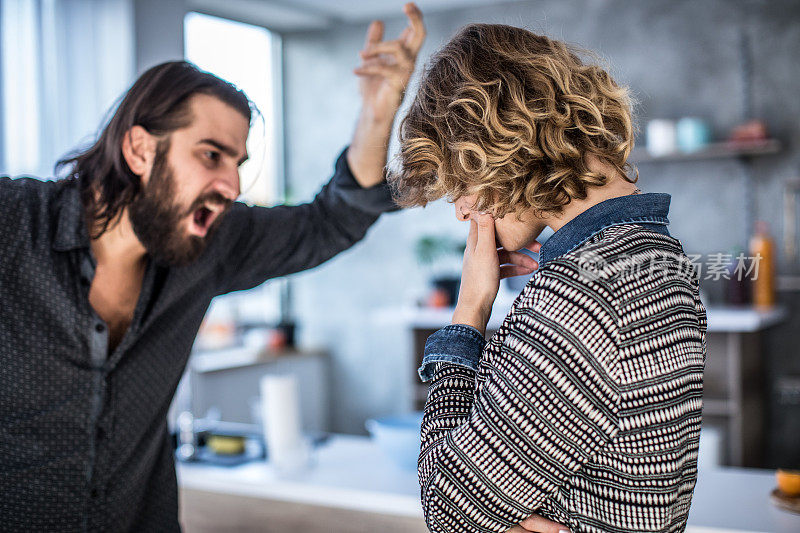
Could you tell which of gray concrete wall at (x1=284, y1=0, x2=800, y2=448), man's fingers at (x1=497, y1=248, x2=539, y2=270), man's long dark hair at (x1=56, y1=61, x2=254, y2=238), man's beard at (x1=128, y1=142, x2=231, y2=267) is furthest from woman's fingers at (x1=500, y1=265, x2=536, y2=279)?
gray concrete wall at (x1=284, y1=0, x2=800, y2=448)

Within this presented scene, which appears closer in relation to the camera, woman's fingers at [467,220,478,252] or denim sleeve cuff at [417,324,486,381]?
denim sleeve cuff at [417,324,486,381]

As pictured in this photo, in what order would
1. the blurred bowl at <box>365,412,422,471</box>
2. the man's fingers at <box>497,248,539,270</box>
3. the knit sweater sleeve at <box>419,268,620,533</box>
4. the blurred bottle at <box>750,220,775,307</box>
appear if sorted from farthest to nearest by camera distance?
the blurred bottle at <box>750,220,775,307</box> → the blurred bowl at <box>365,412,422,471</box> → the man's fingers at <box>497,248,539,270</box> → the knit sweater sleeve at <box>419,268,620,533</box>

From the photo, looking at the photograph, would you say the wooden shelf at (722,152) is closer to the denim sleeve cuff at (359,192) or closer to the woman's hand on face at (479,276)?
the denim sleeve cuff at (359,192)

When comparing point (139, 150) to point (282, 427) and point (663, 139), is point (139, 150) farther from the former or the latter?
point (663, 139)

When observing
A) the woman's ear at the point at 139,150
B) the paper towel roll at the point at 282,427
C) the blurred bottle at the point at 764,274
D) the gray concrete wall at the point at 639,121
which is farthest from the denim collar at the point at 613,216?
the blurred bottle at the point at 764,274

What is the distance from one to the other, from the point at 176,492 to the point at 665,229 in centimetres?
117

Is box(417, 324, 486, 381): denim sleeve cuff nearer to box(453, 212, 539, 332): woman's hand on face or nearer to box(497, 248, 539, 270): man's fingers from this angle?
box(453, 212, 539, 332): woman's hand on face

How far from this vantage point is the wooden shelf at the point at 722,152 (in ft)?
12.9

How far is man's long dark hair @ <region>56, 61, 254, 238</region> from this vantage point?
4.71 ft

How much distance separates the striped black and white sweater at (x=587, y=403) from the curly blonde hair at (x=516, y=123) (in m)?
0.10

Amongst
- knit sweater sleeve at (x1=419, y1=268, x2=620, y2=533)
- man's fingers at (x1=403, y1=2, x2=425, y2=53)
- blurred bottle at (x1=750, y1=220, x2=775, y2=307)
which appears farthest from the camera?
blurred bottle at (x1=750, y1=220, x2=775, y2=307)

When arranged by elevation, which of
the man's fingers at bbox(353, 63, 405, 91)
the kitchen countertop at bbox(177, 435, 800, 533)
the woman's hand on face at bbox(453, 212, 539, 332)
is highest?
the man's fingers at bbox(353, 63, 405, 91)

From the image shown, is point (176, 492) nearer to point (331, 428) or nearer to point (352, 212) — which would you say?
point (352, 212)

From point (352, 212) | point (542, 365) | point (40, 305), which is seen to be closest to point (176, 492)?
point (40, 305)
